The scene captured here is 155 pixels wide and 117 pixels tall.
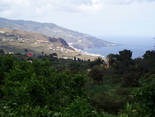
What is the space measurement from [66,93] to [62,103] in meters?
1.73

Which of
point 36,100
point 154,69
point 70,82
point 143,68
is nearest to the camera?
point 36,100

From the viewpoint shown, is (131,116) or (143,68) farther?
(143,68)

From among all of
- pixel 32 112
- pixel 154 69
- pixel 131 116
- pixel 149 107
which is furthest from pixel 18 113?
pixel 154 69

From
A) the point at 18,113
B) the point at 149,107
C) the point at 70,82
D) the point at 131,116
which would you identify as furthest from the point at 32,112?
the point at 70,82

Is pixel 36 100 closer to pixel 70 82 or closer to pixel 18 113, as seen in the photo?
pixel 70 82

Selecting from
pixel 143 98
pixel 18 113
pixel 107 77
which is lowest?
pixel 107 77

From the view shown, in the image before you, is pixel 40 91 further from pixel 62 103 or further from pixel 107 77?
Answer: pixel 107 77

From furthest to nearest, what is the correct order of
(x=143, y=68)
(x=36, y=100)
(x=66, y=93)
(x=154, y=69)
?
(x=143, y=68), (x=154, y=69), (x=66, y=93), (x=36, y=100)

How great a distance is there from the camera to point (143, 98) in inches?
323

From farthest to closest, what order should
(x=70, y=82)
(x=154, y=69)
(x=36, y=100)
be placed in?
(x=154, y=69), (x=70, y=82), (x=36, y=100)

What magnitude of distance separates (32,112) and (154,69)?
118ft

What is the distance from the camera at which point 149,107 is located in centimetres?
822

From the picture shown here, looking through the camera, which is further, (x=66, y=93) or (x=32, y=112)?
(x=66, y=93)

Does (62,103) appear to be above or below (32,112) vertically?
below
